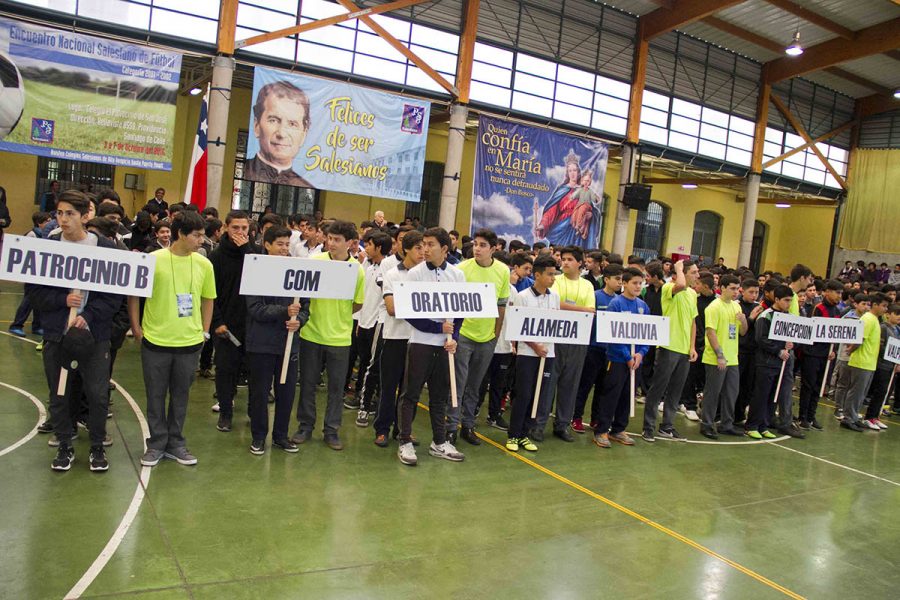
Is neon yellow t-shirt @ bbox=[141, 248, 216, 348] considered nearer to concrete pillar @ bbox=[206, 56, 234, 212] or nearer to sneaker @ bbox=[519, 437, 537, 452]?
sneaker @ bbox=[519, 437, 537, 452]

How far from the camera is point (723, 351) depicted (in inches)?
307

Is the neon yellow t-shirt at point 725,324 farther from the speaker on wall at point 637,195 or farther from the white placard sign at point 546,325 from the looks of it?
the speaker on wall at point 637,195

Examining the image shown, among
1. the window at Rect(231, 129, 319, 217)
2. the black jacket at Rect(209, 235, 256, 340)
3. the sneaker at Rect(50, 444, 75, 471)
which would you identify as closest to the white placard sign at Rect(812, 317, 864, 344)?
the black jacket at Rect(209, 235, 256, 340)

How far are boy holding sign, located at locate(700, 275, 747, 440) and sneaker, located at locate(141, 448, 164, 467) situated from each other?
5.72 meters

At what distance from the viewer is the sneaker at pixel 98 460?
192 inches

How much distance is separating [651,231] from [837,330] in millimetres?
19421

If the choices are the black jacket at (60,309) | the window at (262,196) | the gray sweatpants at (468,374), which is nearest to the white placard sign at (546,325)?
the gray sweatpants at (468,374)

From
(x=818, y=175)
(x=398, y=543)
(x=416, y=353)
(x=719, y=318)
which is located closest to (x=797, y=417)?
(x=719, y=318)

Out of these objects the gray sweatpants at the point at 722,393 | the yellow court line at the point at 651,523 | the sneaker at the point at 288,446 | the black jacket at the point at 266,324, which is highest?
the black jacket at the point at 266,324

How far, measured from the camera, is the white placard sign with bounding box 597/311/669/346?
6.88 meters

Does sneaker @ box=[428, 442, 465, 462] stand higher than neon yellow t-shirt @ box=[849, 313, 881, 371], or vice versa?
neon yellow t-shirt @ box=[849, 313, 881, 371]

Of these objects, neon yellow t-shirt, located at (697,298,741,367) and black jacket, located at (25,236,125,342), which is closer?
black jacket, located at (25,236,125,342)

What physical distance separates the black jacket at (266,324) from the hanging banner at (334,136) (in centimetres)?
870

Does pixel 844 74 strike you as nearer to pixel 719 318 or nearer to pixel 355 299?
pixel 719 318
